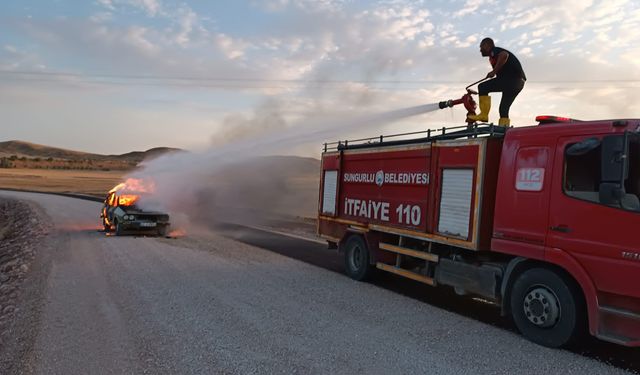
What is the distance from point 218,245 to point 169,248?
1.41 m

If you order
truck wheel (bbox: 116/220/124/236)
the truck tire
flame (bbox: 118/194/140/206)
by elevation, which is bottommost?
truck wheel (bbox: 116/220/124/236)

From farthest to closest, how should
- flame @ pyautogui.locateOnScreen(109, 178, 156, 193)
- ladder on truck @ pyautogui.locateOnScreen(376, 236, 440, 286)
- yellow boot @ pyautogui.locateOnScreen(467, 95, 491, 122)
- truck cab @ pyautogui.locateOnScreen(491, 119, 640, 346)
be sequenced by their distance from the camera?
flame @ pyautogui.locateOnScreen(109, 178, 156, 193)
yellow boot @ pyautogui.locateOnScreen(467, 95, 491, 122)
ladder on truck @ pyautogui.locateOnScreen(376, 236, 440, 286)
truck cab @ pyautogui.locateOnScreen(491, 119, 640, 346)

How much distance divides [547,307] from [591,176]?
1630 mm

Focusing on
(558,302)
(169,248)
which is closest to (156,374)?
(558,302)

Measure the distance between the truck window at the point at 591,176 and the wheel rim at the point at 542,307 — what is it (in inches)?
48.3

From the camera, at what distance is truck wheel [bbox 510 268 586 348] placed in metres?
5.37

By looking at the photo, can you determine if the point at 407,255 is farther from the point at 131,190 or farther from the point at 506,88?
the point at 131,190

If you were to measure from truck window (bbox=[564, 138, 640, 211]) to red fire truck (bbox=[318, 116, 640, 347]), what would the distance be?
0.01 m

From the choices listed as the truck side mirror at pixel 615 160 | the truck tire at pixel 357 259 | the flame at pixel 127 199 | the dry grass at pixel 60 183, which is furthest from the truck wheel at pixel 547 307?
the dry grass at pixel 60 183

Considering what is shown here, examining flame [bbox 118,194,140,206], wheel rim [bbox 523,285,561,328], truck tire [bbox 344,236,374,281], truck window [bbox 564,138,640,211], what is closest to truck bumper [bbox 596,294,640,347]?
wheel rim [bbox 523,285,561,328]

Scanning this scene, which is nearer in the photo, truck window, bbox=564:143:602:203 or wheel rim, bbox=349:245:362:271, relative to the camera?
truck window, bbox=564:143:602:203

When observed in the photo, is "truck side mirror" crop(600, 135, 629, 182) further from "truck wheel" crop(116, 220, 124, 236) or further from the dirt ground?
"truck wheel" crop(116, 220, 124, 236)

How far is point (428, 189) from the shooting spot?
7.66m

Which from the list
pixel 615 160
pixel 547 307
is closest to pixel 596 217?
pixel 615 160
